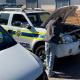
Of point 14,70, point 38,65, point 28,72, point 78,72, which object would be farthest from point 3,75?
point 78,72

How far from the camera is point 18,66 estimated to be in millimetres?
3154

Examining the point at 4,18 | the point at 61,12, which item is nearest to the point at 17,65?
the point at 61,12

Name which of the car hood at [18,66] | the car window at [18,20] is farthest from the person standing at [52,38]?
the car window at [18,20]

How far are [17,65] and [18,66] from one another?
0.03 m

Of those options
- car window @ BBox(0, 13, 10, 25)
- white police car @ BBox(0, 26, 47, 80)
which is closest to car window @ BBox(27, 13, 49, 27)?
car window @ BBox(0, 13, 10, 25)

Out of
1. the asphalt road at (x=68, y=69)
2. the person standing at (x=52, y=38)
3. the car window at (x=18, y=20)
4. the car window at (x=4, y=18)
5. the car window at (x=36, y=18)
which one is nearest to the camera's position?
the person standing at (x=52, y=38)

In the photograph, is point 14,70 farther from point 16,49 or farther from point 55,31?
point 55,31

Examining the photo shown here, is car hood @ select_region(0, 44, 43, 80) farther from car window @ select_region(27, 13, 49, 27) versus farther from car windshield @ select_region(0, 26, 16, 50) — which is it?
car window @ select_region(27, 13, 49, 27)

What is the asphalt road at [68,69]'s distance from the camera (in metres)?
5.21

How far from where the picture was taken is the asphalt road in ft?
17.1

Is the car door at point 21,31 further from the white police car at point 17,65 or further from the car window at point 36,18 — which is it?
the white police car at point 17,65

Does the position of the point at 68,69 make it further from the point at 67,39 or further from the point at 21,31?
the point at 21,31

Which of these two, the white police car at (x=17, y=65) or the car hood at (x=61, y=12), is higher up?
the car hood at (x=61, y=12)

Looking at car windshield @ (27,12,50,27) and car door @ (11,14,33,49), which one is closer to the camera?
car door @ (11,14,33,49)
